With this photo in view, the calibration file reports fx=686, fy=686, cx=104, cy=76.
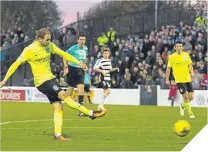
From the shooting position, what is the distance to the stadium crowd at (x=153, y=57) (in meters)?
36.0

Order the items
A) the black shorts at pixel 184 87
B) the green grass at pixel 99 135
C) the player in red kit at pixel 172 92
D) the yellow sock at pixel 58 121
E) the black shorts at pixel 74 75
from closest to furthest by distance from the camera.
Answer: the green grass at pixel 99 135 → the yellow sock at pixel 58 121 → the black shorts at pixel 74 75 → the black shorts at pixel 184 87 → the player in red kit at pixel 172 92

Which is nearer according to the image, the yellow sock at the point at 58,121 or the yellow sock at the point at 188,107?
the yellow sock at the point at 58,121

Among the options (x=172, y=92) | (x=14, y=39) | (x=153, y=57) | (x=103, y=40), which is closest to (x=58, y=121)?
(x=172, y=92)

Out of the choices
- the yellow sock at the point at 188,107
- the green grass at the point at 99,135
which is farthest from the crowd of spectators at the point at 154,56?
the green grass at the point at 99,135

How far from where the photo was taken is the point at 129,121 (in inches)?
814

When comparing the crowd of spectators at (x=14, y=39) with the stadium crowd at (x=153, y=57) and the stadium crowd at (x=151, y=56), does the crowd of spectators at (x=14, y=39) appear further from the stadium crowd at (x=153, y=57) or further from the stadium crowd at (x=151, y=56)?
the stadium crowd at (x=153, y=57)

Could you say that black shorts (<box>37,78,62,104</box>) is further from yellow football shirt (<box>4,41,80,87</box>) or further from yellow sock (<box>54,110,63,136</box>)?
yellow sock (<box>54,110,63,136</box>)

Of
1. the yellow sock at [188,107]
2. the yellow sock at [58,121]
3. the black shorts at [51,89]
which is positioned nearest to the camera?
the yellow sock at [58,121]

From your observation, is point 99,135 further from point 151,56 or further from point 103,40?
point 103,40

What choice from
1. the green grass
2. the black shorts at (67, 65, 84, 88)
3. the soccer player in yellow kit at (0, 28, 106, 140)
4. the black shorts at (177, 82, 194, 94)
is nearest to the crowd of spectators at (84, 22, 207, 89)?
the black shorts at (177, 82, 194, 94)

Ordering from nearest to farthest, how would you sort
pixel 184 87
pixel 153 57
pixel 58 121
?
pixel 58 121, pixel 184 87, pixel 153 57

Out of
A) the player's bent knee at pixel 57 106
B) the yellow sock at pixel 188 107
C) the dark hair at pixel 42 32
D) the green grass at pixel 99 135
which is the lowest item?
the green grass at pixel 99 135

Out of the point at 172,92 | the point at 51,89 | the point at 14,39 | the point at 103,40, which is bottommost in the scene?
the point at 172,92

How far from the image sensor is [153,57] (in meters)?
38.0
